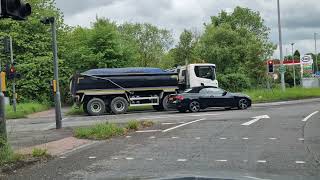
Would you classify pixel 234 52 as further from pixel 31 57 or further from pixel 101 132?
pixel 101 132

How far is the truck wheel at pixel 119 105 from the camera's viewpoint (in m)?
32.2

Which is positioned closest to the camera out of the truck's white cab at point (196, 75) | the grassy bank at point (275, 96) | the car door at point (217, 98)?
the car door at point (217, 98)

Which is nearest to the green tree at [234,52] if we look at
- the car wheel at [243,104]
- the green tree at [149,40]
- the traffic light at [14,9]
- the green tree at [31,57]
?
the green tree at [149,40]

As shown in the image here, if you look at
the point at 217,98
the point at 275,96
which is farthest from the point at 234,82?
the point at 217,98

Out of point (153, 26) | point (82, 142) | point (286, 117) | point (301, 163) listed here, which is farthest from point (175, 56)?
point (301, 163)

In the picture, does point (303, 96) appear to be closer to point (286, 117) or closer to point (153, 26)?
point (286, 117)

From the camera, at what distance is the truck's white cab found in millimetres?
34500

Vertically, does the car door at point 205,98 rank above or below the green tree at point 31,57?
below

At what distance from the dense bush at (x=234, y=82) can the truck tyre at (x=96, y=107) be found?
2350 cm

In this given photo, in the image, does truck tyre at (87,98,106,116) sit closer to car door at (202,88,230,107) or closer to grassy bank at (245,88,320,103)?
car door at (202,88,230,107)

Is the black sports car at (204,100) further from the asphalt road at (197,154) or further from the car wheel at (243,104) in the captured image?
the asphalt road at (197,154)

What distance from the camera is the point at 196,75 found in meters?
34.6

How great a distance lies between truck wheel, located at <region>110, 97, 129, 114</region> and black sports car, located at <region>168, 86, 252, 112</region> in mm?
2976

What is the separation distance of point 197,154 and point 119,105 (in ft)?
65.5
